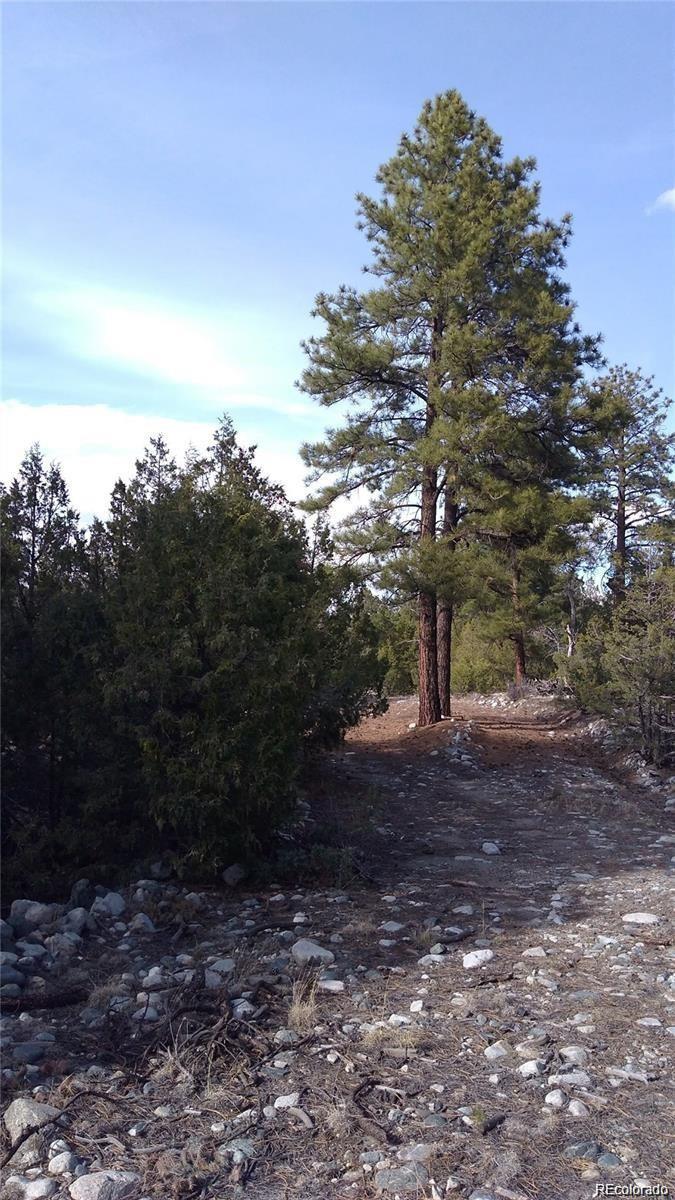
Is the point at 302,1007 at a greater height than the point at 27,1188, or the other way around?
the point at 302,1007

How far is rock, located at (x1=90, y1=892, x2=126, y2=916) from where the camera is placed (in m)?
5.58

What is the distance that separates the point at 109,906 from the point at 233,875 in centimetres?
97

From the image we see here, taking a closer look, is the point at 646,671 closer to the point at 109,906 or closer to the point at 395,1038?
the point at 109,906

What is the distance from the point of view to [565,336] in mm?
15164

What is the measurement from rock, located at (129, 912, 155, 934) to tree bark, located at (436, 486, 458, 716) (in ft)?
30.8

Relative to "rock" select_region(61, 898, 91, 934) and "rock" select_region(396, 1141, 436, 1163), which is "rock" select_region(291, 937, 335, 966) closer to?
"rock" select_region(61, 898, 91, 934)

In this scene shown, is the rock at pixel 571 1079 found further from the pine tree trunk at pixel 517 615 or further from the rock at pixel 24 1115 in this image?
the pine tree trunk at pixel 517 615

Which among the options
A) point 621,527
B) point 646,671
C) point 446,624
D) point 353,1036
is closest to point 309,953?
point 353,1036

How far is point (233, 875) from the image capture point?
631 centimetres

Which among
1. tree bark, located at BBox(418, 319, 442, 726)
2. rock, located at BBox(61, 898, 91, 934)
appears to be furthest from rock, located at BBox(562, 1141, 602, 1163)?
tree bark, located at BBox(418, 319, 442, 726)

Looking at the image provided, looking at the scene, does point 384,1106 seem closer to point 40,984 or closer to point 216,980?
point 216,980

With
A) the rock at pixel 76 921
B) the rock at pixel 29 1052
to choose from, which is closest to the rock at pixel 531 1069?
the rock at pixel 29 1052

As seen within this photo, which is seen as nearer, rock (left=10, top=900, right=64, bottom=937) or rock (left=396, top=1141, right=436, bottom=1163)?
rock (left=396, top=1141, right=436, bottom=1163)

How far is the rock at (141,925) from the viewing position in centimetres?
539
